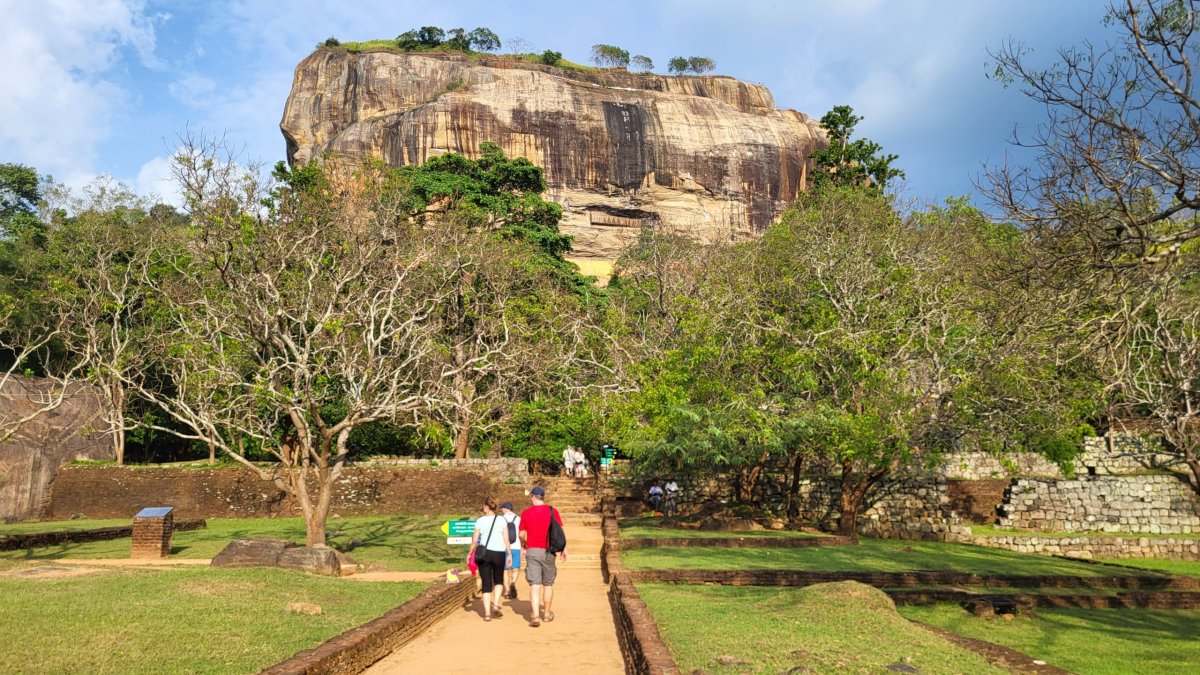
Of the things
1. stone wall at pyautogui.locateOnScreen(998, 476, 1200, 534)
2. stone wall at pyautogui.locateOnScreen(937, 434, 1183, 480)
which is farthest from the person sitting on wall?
stone wall at pyautogui.locateOnScreen(998, 476, 1200, 534)

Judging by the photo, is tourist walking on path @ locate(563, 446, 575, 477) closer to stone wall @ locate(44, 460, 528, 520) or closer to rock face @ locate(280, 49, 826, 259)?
stone wall @ locate(44, 460, 528, 520)

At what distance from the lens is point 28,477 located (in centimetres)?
2503

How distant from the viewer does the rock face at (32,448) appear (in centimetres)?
2430

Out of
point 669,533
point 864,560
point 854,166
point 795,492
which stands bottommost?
point 864,560

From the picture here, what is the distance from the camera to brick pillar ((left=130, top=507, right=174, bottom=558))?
16547 mm

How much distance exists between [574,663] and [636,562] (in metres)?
6.51

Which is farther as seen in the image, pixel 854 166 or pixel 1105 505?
pixel 854 166

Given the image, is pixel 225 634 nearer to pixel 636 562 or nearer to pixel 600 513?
pixel 636 562

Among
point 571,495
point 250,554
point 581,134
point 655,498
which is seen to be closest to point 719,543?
point 655,498

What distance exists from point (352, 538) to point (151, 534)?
4.46m

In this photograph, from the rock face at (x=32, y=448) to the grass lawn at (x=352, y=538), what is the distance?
4.47ft

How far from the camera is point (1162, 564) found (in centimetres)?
2017

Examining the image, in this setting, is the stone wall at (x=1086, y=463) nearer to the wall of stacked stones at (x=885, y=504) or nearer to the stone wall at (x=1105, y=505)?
the stone wall at (x=1105, y=505)

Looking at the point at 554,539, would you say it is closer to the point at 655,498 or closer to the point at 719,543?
the point at 719,543
